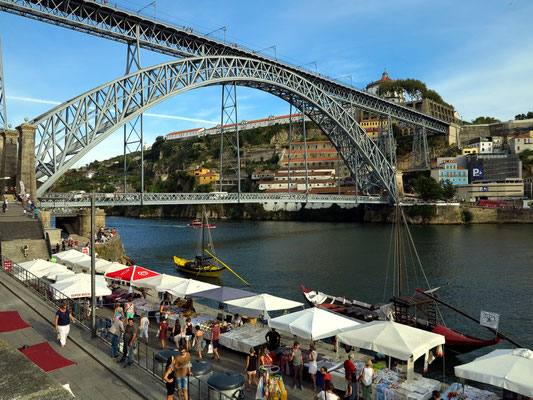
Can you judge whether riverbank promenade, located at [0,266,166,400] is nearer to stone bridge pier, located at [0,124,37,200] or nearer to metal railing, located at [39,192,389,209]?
metal railing, located at [39,192,389,209]

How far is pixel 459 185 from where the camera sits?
90375mm

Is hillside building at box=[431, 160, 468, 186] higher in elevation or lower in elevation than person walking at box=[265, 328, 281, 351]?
higher

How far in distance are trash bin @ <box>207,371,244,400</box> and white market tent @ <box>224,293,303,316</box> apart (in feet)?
19.3

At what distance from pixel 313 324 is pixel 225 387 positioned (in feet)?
14.3

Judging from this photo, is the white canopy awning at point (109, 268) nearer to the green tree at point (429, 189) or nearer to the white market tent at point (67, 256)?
the white market tent at point (67, 256)

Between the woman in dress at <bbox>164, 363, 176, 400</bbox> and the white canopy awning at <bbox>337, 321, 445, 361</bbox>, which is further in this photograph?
the white canopy awning at <bbox>337, 321, 445, 361</bbox>

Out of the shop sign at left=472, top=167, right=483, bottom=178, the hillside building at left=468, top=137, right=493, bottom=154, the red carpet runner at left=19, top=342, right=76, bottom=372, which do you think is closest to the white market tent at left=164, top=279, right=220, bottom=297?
the red carpet runner at left=19, top=342, right=76, bottom=372

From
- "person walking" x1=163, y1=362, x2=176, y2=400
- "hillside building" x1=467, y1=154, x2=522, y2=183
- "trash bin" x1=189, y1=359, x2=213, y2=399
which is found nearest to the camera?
"person walking" x1=163, y1=362, x2=176, y2=400

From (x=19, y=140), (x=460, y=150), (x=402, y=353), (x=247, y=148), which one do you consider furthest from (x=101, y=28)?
(x=247, y=148)

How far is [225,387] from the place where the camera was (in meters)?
8.46

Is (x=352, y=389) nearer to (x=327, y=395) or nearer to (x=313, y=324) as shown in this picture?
(x=327, y=395)

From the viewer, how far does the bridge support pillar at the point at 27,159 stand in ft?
105

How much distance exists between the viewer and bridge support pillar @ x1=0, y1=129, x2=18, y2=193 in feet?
108

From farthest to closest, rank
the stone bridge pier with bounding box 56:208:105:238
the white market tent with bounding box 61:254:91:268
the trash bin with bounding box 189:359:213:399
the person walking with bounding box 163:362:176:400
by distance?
1. the stone bridge pier with bounding box 56:208:105:238
2. the white market tent with bounding box 61:254:91:268
3. the trash bin with bounding box 189:359:213:399
4. the person walking with bounding box 163:362:176:400
